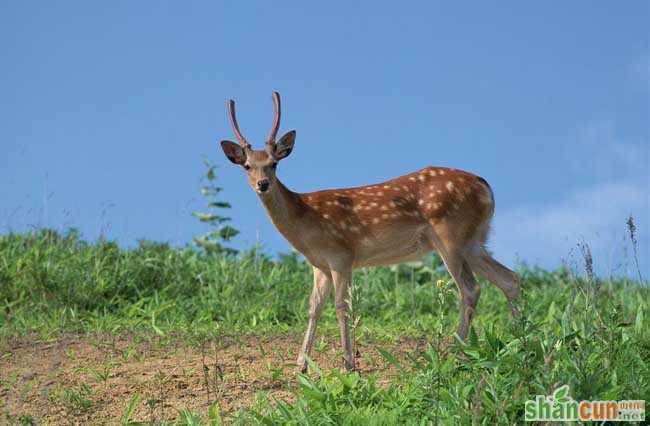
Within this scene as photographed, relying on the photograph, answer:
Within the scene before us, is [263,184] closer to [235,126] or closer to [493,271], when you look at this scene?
[235,126]

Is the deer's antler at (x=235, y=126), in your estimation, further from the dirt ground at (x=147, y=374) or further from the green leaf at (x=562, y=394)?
the green leaf at (x=562, y=394)

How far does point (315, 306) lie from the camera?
830cm

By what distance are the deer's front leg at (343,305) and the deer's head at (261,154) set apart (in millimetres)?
1016

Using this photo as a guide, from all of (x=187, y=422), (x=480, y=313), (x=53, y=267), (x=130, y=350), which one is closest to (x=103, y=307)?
(x=53, y=267)

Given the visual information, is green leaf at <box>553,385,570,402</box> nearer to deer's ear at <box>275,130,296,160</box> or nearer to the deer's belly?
the deer's belly

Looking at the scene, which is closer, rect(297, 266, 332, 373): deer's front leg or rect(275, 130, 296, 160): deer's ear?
rect(297, 266, 332, 373): deer's front leg

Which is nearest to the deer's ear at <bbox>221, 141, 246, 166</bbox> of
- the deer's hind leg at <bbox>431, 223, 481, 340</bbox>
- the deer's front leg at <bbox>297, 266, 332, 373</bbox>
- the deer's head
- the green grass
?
the deer's head

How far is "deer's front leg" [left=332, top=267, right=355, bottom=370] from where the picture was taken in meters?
7.50

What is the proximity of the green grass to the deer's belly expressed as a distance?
0.81m

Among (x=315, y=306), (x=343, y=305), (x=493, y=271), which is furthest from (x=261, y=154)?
(x=493, y=271)

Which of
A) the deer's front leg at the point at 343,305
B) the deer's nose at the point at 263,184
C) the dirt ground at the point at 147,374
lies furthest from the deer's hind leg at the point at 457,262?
the deer's nose at the point at 263,184

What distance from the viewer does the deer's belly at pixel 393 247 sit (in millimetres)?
8633

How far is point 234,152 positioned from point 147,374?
216 centimetres

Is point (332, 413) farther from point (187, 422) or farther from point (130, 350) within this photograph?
point (130, 350)
